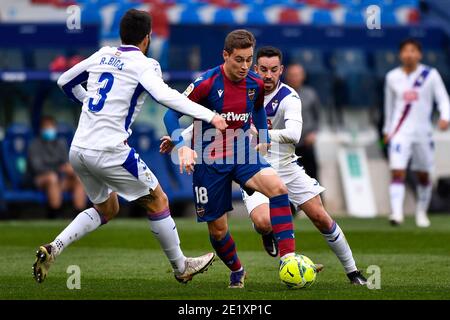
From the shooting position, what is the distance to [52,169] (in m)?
18.3

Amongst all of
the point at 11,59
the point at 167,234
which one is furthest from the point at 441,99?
the point at 11,59

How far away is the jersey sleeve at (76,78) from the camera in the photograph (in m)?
8.90

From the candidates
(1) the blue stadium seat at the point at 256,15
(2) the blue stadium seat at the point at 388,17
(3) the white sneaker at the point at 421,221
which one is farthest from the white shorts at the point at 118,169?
(2) the blue stadium seat at the point at 388,17

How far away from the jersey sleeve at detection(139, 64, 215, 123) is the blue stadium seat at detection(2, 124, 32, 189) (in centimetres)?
1046

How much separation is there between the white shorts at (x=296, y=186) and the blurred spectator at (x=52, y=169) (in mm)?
9010

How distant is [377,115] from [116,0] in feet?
18.6

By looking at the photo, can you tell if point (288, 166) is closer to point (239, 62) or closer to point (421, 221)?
point (239, 62)

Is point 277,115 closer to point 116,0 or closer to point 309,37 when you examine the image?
point 309,37

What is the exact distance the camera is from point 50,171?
1822cm

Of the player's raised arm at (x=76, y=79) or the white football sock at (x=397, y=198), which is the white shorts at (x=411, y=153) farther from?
the player's raised arm at (x=76, y=79)

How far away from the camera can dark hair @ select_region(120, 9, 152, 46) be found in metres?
8.73

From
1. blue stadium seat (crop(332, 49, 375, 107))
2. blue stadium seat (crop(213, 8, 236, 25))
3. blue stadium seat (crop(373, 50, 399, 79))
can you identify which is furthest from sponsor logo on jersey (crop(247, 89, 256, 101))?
blue stadium seat (crop(213, 8, 236, 25))

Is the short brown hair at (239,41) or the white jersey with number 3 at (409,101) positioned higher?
the short brown hair at (239,41)
